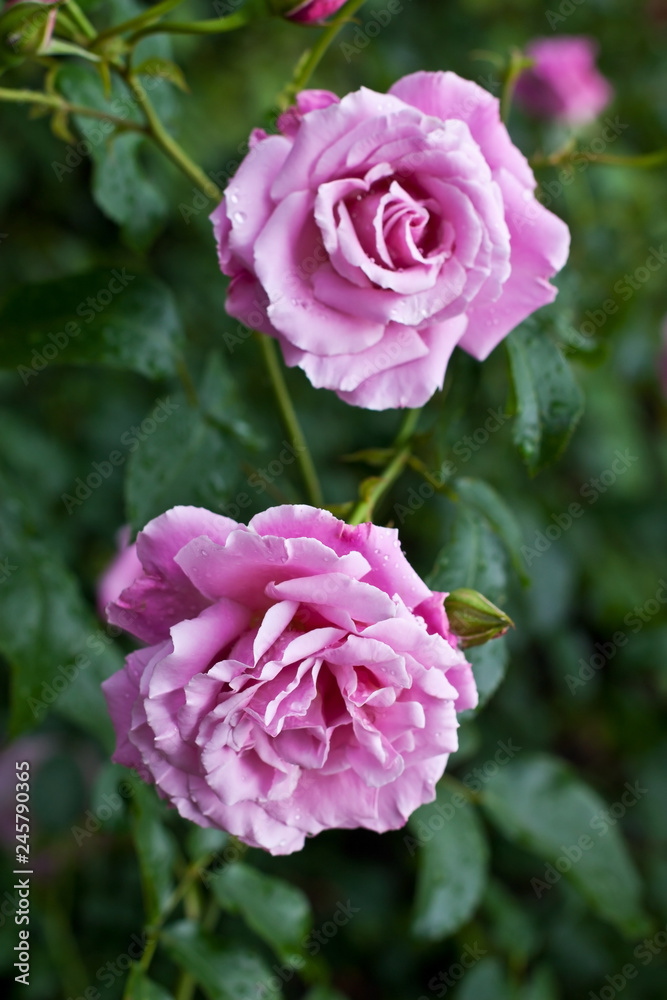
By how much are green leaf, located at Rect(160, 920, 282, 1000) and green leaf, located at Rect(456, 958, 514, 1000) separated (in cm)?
55

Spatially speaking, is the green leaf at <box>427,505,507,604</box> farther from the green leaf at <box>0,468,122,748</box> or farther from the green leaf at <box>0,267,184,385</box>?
the green leaf at <box>0,468,122,748</box>

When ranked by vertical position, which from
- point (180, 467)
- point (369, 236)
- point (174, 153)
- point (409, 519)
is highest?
point (369, 236)

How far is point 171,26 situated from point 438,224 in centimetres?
29

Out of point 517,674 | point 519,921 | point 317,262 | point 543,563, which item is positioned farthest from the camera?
Result: point 517,674

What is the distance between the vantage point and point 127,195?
1.05 meters

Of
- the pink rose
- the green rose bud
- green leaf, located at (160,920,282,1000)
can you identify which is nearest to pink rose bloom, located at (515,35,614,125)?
the pink rose

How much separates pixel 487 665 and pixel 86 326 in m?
0.54

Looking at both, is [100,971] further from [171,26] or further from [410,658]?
[171,26]

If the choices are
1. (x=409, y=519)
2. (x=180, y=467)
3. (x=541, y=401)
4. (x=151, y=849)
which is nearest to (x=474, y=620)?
(x=541, y=401)

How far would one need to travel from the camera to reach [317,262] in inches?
28.0

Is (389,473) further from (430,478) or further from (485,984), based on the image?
(485,984)

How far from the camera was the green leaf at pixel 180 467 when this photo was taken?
0.92 m

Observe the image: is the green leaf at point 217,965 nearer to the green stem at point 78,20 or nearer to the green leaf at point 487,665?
the green leaf at point 487,665

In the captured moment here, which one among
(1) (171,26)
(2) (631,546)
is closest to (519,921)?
(2) (631,546)
